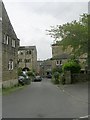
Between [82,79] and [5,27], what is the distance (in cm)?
1481

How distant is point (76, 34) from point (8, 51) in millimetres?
9131

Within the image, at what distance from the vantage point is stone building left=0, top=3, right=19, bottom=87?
128ft

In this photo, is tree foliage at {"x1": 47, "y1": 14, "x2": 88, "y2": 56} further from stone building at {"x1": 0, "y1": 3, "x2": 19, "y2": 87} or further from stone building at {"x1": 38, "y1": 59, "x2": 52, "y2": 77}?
stone building at {"x1": 38, "y1": 59, "x2": 52, "y2": 77}

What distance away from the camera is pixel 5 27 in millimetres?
40344

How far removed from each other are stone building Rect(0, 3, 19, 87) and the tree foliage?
659cm

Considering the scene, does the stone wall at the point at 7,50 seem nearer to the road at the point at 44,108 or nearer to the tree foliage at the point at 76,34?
the tree foliage at the point at 76,34

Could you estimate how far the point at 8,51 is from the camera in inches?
1646

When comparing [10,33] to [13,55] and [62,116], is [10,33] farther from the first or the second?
[62,116]

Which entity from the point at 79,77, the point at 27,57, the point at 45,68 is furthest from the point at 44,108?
the point at 45,68

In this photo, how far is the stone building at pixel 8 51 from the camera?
38.9 m

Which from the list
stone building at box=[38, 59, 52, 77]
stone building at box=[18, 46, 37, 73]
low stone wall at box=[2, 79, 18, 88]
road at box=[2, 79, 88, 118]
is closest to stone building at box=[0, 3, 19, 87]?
low stone wall at box=[2, 79, 18, 88]

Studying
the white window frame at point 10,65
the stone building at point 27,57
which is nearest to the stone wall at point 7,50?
the white window frame at point 10,65

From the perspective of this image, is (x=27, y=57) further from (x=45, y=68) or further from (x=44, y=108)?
(x=44, y=108)

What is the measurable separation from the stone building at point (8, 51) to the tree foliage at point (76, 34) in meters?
6.59
